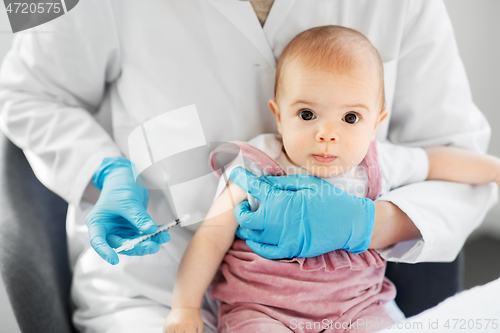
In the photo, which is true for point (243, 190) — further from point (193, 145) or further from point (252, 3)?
point (252, 3)

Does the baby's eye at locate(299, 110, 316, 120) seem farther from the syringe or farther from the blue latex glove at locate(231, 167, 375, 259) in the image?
the syringe

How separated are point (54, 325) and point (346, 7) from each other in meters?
0.93

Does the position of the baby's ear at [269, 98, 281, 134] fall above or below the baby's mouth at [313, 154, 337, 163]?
above

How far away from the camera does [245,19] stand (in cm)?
86

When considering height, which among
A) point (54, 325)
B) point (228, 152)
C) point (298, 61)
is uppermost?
point (298, 61)

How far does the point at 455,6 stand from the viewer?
A: 1683 millimetres

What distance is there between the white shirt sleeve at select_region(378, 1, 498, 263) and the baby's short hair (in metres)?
0.20

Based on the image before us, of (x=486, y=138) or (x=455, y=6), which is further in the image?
(x=455, y=6)

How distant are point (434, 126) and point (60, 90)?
906mm

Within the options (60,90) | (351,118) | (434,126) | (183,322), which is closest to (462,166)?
(434,126)

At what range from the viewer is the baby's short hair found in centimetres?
78

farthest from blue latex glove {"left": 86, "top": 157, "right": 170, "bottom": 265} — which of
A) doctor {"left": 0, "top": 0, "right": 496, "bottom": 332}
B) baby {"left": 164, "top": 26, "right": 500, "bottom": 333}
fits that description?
baby {"left": 164, "top": 26, "right": 500, "bottom": 333}

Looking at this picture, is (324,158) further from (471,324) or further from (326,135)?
(471,324)


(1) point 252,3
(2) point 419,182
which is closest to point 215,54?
(1) point 252,3
